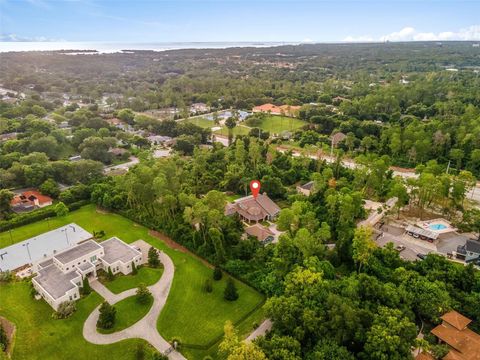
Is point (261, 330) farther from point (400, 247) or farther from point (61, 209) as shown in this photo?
point (61, 209)

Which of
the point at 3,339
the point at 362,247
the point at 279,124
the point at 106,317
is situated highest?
the point at 362,247

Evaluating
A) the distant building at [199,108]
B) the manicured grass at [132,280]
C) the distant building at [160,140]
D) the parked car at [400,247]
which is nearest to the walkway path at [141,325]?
the manicured grass at [132,280]

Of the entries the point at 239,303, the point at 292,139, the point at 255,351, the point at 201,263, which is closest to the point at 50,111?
the point at 292,139

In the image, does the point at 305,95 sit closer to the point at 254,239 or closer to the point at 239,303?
the point at 254,239

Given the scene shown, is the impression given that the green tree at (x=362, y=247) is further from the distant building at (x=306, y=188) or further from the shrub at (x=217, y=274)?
the distant building at (x=306, y=188)

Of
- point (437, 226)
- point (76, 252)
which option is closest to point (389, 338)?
point (437, 226)

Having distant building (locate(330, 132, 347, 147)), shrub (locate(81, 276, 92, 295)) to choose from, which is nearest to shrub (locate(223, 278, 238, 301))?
shrub (locate(81, 276, 92, 295))

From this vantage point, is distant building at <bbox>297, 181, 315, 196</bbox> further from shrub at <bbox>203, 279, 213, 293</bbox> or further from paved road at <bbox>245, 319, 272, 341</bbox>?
paved road at <bbox>245, 319, 272, 341</bbox>
